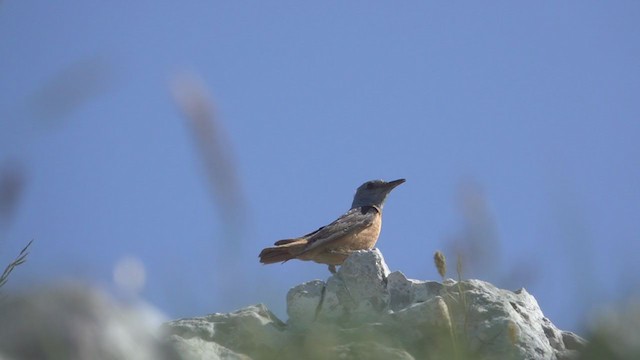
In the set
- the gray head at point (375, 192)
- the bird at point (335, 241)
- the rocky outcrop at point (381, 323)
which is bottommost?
the rocky outcrop at point (381, 323)

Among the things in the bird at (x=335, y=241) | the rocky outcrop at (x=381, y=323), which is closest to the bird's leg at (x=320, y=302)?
the rocky outcrop at (x=381, y=323)

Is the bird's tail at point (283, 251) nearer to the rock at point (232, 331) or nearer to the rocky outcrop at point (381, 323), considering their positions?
the rocky outcrop at point (381, 323)

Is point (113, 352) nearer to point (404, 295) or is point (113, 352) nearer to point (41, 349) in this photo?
Answer: point (41, 349)

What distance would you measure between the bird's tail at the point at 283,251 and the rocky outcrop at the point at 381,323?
3.42 meters

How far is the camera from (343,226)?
39.7ft

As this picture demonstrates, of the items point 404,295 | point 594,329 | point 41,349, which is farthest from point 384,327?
point 41,349

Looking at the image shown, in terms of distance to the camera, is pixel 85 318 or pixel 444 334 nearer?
pixel 85 318

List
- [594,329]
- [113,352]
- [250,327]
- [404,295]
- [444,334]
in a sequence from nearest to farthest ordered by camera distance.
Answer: [113,352], [594,329], [444,334], [250,327], [404,295]

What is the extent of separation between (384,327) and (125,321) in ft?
10.2

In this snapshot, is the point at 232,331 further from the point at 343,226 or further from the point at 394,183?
the point at 394,183

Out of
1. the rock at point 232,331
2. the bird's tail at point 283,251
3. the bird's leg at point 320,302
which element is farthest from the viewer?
the bird's tail at point 283,251

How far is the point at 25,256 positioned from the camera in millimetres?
4660

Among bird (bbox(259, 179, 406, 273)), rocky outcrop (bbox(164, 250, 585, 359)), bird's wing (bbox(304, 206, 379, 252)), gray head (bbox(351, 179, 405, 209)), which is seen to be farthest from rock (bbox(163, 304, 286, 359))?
gray head (bbox(351, 179, 405, 209))

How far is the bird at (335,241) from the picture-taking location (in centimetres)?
1163
